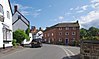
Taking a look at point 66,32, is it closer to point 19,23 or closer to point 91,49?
point 19,23

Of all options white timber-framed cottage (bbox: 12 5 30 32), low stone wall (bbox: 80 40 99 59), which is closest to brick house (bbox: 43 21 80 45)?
white timber-framed cottage (bbox: 12 5 30 32)

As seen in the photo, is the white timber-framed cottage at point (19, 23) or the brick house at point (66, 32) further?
the brick house at point (66, 32)

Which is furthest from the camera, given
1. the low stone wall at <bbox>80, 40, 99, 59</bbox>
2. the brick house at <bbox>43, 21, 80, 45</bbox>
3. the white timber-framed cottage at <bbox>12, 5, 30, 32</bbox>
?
the brick house at <bbox>43, 21, 80, 45</bbox>

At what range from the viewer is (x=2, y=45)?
1127 inches

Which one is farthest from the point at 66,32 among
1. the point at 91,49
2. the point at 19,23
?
the point at 91,49

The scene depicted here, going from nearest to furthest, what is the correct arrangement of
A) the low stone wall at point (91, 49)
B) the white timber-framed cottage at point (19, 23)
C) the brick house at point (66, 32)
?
1. the low stone wall at point (91, 49)
2. the white timber-framed cottage at point (19, 23)
3. the brick house at point (66, 32)

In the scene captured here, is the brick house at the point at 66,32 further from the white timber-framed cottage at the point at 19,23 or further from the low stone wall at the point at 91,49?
the low stone wall at the point at 91,49

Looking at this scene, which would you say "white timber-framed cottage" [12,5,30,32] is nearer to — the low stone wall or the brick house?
the brick house

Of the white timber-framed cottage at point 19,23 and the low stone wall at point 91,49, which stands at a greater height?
the white timber-framed cottage at point 19,23

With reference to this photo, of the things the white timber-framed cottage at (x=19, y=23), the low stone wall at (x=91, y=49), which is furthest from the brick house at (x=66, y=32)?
the low stone wall at (x=91, y=49)

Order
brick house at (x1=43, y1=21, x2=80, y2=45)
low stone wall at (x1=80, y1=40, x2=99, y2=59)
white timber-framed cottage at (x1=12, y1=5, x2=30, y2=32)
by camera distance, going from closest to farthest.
→ low stone wall at (x1=80, y1=40, x2=99, y2=59) → white timber-framed cottage at (x1=12, y1=5, x2=30, y2=32) → brick house at (x1=43, y1=21, x2=80, y2=45)

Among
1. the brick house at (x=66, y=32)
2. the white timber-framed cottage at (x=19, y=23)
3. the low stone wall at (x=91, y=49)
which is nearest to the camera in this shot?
the low stone wall at (x=91, y=49)

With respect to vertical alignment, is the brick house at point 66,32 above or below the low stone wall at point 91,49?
above

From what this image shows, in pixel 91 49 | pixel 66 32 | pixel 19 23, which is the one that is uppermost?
pixel 19 23
